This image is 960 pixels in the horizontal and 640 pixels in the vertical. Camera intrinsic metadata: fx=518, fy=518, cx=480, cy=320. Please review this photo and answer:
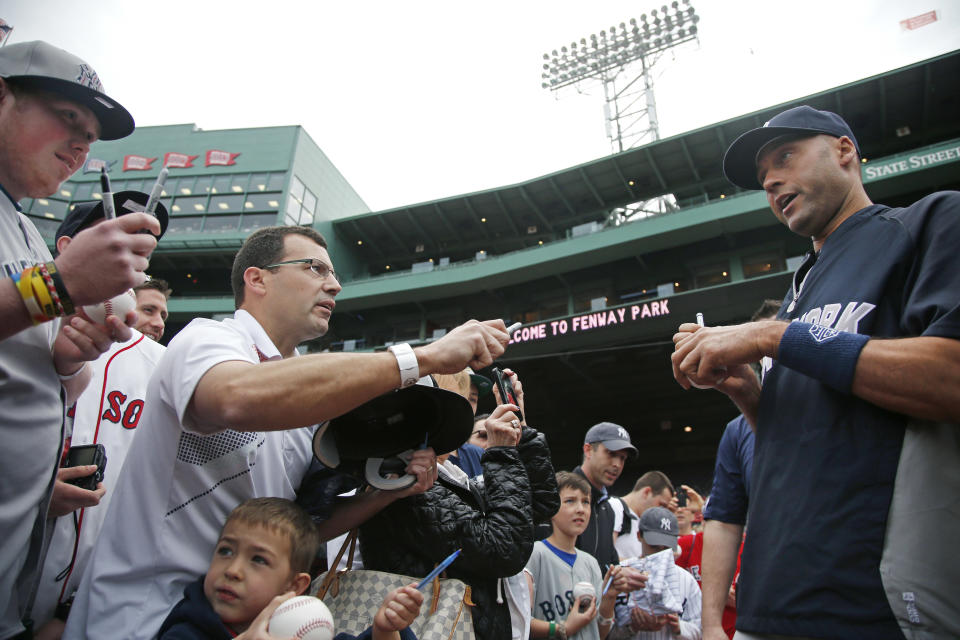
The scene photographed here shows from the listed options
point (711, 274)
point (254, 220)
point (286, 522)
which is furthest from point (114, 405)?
point (254, 220)

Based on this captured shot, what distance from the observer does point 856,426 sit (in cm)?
157

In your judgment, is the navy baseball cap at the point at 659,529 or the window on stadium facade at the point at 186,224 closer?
the navy baseball cap at the point at 659,529

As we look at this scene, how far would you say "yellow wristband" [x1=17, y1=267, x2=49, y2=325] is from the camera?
4.80 feet

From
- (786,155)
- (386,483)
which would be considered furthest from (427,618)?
(786,155)

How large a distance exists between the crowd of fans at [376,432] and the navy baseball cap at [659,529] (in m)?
2.24

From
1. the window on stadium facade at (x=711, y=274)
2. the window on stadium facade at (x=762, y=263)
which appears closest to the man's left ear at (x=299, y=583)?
the window on stadium facade at (x=762, y=263)

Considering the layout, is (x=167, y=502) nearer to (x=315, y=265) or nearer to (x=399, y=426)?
(x=399, y=426)

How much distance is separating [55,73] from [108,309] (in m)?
0.90

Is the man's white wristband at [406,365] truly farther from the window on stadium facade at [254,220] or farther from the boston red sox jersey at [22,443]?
the window on stadium facade at [254,220]

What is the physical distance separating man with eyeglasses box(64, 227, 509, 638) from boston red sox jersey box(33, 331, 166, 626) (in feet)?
1.74

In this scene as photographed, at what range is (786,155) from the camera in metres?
2.15

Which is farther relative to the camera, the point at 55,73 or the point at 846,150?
the point at 846,150

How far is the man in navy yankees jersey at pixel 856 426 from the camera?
4.50 ft

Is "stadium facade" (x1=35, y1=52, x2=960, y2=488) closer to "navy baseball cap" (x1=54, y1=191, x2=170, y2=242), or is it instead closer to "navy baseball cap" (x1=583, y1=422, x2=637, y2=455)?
"navy baseball cap" (x1=583, y1=422, x2=637, y2=455)
